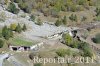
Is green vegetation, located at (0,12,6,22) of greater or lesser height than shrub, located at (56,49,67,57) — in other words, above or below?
above

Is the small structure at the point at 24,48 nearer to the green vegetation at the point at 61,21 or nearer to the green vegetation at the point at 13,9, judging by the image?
the green vegetation at the point at 61,21

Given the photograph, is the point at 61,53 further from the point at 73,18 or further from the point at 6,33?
the point at 73,18

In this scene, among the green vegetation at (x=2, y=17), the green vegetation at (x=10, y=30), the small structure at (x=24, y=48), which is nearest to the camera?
the small structure at (x=24, y=48)

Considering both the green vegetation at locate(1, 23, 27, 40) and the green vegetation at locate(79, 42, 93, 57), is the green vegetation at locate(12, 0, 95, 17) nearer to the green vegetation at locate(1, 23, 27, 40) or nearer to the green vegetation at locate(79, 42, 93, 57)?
the green vegetation at locate(1, 23, 27, 40)

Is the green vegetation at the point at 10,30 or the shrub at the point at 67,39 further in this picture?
the shrub at the point at 67,39

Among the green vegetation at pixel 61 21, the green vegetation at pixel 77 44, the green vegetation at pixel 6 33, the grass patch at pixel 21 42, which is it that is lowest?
the green vegetation at pixel 61 21

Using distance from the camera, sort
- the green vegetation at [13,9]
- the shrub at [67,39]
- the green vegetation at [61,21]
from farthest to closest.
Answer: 1. the green vegetation at [13,9]
2. the green vegetation at [61,21]
3. the shrub at [67,39]

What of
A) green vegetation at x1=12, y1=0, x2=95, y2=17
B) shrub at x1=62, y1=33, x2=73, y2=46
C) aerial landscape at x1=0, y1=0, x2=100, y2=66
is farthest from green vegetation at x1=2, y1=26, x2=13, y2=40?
green vegetation at x1=12, y1=0, x2=95, y2=17

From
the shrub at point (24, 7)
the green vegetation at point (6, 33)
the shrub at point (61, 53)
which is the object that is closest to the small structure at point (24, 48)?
the green vegetation at point (6, 33)

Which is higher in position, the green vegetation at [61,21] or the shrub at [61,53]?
the shrub at [61,53]
